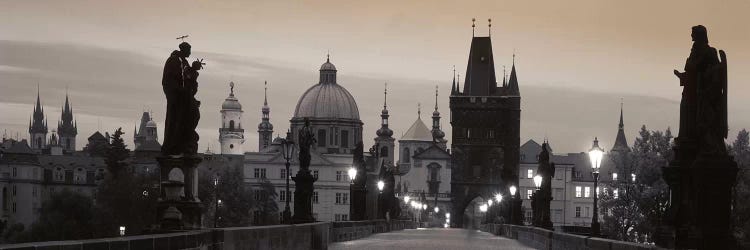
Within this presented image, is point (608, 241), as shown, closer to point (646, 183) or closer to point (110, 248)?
point (110, 248)

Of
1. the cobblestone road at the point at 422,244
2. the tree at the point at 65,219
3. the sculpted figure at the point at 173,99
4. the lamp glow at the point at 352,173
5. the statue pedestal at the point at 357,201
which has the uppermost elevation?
the sculpted figure at the point at 173,99

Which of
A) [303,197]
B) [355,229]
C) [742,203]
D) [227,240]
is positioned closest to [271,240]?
[227,240]

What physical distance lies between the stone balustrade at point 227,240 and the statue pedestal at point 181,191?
647mm

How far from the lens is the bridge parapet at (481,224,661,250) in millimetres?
24570

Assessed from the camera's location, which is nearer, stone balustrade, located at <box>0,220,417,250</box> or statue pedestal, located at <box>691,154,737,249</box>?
stone balustrade, located at <box>0,220,417,250</box>

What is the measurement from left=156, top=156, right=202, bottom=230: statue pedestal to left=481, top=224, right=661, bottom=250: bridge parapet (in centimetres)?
730

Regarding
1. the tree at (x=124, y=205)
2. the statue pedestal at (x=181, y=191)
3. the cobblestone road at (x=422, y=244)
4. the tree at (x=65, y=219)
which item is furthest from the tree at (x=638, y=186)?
the statue pedestal at (x=181, y=191)

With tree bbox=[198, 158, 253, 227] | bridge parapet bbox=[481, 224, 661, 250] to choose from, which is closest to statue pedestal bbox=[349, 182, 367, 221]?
bridge parapet bbox=[481, 224, 661, 250]

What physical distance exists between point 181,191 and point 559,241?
15421mm

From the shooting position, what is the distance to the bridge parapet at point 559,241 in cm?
2457

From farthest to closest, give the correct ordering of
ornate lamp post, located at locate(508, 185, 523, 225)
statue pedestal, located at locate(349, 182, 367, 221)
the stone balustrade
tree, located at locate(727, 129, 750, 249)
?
tree, located at locate(727, 129, 750, 249) → ornate lamp post, located at locate(508, 185, 523, 225) → statue pedestal, located at locate(349, 182, 367, 221) → the stone balustrade

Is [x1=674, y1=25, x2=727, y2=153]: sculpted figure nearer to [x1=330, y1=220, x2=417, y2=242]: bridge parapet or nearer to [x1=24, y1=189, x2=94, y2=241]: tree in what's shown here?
[x1=330, y1=220, x2=417, y2=242]: bridge parapet

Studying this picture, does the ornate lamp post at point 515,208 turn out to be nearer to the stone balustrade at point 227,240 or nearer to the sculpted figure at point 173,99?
the stone balustrade at point 227,240

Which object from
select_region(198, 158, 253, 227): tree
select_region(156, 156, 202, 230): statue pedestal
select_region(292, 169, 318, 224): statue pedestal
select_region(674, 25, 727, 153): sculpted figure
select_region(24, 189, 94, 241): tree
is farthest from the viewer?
select_region(198, 158, 253, 227): tree
